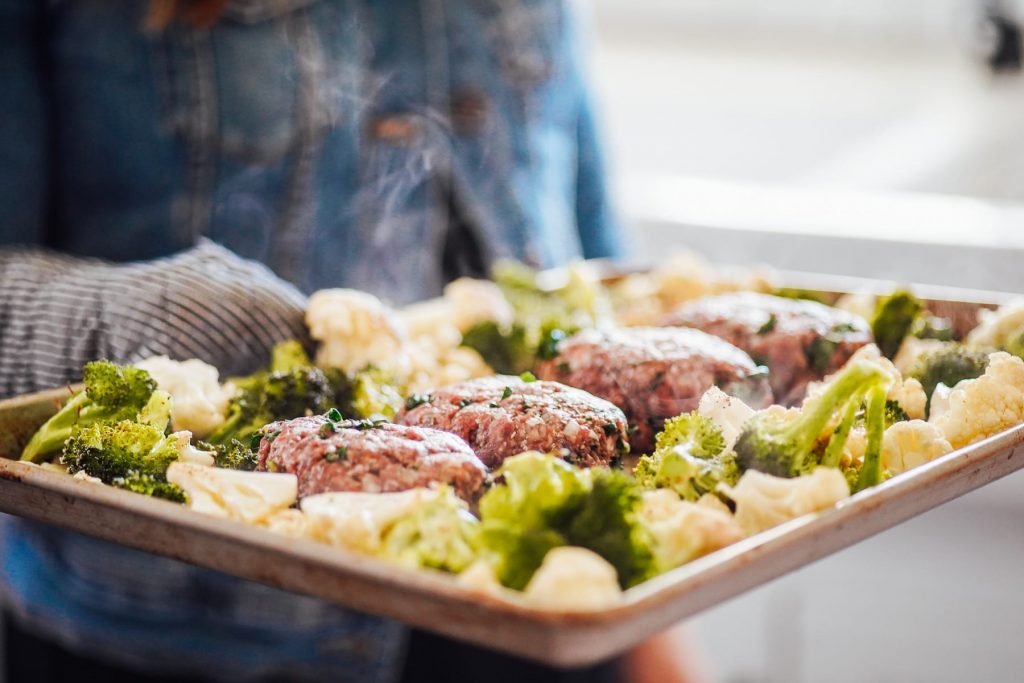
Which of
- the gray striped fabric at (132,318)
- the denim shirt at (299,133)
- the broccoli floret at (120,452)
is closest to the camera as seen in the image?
the broccoli floret at (120,452)

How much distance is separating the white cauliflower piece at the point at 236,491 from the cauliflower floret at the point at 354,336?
0.43 metres

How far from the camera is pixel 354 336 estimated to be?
4.96 ft

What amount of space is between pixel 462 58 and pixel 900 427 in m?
1.51

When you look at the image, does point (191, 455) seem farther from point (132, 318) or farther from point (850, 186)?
point (850, 186)

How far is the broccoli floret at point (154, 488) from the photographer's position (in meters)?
1.04

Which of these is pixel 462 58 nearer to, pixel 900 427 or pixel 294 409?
pixel 294 409

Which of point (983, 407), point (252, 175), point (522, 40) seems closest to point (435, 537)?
point (983, 407)

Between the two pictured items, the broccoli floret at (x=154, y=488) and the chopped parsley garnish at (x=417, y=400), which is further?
the chopped parsley garnish at (x=417, y=400)

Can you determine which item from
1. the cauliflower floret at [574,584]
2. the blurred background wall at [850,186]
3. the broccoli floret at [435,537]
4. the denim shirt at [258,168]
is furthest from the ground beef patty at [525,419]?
the blurred background wall at [850,186]

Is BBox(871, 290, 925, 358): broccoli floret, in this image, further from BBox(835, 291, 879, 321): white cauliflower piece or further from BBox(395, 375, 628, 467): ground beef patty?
BBox(395, 375, 628, 467): ground beef patty

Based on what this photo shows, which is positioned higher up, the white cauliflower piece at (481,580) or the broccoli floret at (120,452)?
the white cauliflower piece at (481,580)

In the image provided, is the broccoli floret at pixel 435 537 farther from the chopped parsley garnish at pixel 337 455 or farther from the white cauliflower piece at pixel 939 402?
the white cauliflower piece at pixel 939 402

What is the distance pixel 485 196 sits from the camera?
2.38 metres

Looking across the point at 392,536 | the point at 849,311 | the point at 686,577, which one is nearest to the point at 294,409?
the point at 392,536
